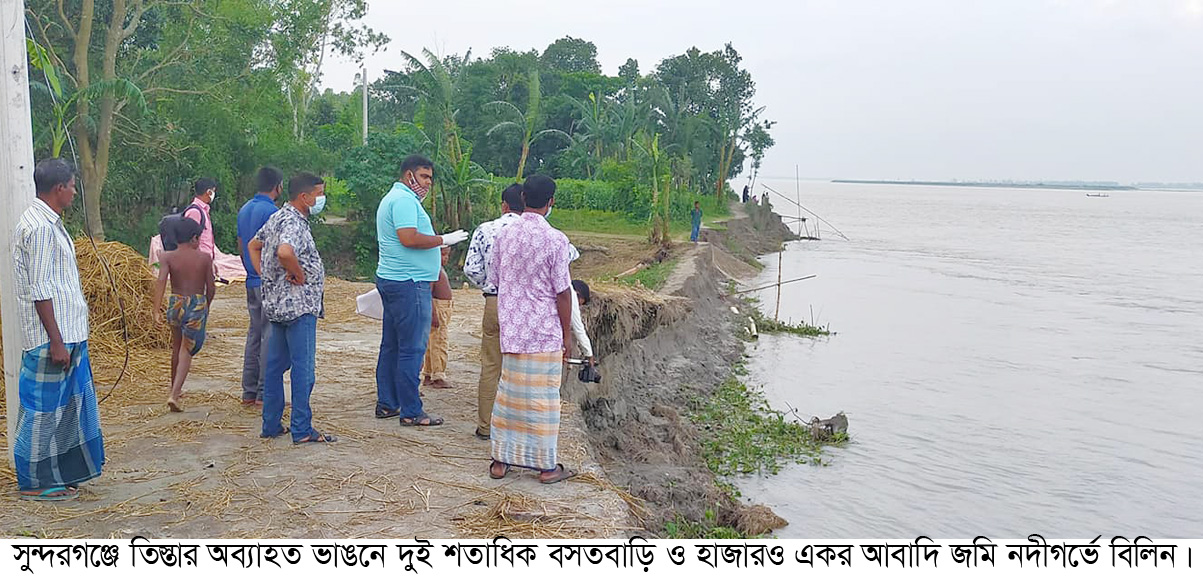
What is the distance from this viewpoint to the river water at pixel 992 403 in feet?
26.7

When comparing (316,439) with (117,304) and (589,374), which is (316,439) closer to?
(589,374)

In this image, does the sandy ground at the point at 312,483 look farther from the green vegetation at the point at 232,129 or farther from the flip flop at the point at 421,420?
the green vegetation at the point at 232,129

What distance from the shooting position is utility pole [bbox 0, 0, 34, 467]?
452 centimetres

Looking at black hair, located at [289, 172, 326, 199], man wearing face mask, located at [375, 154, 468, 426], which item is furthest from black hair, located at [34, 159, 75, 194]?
man wearing face mask, located at [375, 154, 468, 426]

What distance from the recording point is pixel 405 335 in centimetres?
596

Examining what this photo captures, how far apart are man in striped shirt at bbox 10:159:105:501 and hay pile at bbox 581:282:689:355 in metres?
5.37

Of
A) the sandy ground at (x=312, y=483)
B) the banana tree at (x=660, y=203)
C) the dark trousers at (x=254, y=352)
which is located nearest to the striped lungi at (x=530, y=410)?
the sandy ground at (x=312, y=483)

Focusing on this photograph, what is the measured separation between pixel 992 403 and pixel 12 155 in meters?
11.6

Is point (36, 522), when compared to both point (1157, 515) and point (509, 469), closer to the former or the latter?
point (509, 469)

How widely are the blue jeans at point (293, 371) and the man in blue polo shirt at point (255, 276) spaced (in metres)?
0.66

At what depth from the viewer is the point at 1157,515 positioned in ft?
27.2

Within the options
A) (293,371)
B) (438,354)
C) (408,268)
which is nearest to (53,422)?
(293,371)

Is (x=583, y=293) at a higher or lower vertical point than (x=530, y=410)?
higher
